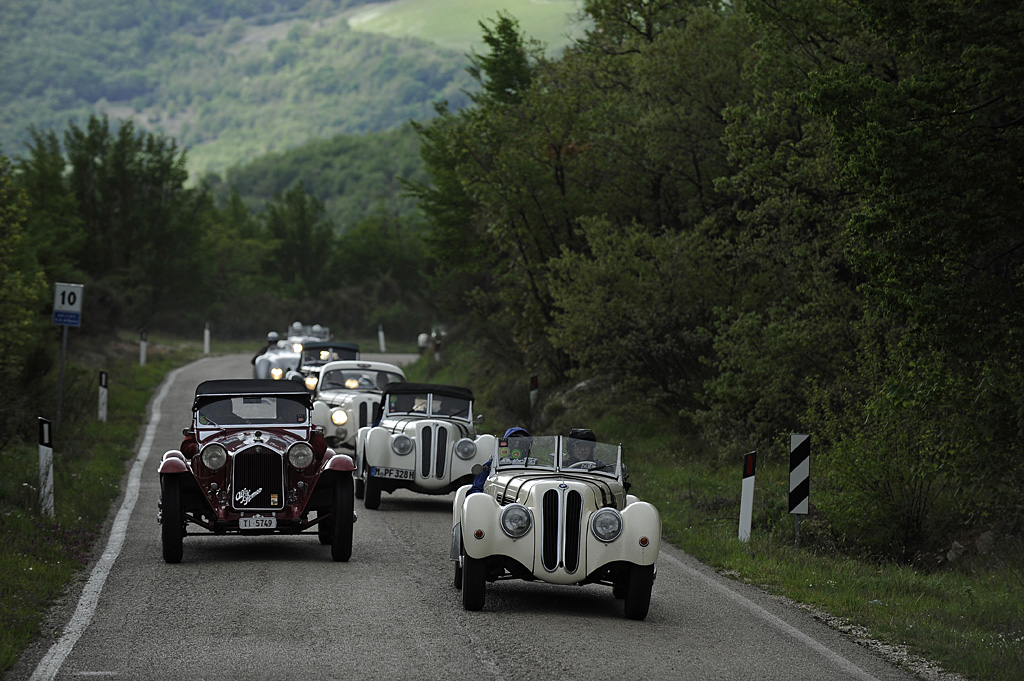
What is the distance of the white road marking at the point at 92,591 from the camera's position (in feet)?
25.1

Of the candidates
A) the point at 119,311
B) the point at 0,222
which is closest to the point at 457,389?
the point at 0,222

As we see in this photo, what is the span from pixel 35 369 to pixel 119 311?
30.5 meters

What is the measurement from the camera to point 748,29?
2455cm

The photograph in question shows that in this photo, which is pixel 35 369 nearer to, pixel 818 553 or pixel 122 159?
pixel 818 553

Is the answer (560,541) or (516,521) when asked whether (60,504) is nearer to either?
(516,521)

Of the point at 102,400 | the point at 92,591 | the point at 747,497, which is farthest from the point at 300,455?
the point at 102,400

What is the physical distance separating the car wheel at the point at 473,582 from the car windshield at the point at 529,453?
1349 mm

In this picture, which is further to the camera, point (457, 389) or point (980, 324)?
point (457, 389)

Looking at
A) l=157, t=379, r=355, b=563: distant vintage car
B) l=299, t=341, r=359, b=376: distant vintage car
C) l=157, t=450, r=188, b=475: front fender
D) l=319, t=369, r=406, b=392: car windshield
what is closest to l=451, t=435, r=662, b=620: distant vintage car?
l=157, t=379, r=355, b=563: distant vintage car

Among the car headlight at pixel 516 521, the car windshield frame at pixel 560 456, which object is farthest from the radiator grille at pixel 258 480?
the car headlight at pixel 516 521

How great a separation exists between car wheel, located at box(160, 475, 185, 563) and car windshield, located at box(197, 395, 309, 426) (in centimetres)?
135

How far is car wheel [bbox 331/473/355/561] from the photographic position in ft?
39.1

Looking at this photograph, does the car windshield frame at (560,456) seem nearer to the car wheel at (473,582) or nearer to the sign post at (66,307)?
the car wheel at (473,582)

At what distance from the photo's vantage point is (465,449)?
648 inches
